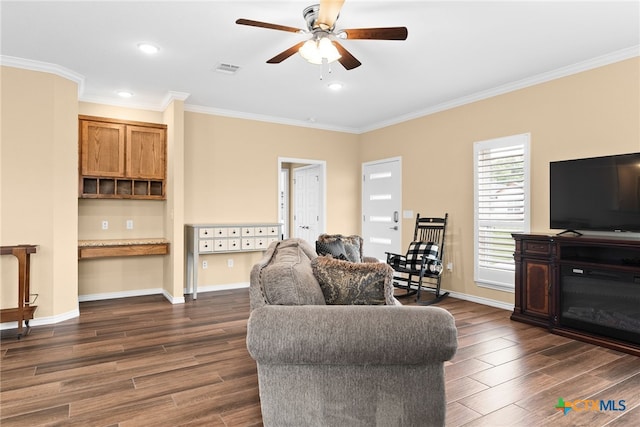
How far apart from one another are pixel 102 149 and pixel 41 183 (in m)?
1.06

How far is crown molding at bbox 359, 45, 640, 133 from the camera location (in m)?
3.62

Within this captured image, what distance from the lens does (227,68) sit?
4082 mm

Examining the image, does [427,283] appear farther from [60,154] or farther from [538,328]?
[60,154]

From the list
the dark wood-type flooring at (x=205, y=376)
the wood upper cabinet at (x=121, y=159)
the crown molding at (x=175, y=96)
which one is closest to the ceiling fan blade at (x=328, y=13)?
the dark wood-type flooring at (x=205, y=376)

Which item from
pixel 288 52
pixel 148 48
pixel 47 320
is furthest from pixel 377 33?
pixel 47 320

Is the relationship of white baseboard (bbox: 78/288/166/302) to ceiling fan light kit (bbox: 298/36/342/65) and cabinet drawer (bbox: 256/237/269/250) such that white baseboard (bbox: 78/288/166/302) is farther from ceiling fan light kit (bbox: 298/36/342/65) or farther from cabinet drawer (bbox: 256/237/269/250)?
ceiling fan light kit (bbox: 298/36/342/65)

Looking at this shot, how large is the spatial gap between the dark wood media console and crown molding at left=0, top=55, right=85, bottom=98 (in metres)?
5.11

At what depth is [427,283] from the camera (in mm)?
5672

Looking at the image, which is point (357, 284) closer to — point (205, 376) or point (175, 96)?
point (205, 376)

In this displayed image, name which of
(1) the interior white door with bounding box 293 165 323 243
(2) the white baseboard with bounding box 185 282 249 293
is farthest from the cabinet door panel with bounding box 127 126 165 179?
(1) the interior white door with bounding box 293 165 323 243

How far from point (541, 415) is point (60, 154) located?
4820 mm

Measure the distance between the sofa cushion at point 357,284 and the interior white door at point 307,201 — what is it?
4.87m

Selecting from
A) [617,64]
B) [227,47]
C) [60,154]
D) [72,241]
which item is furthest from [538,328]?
[60,154]

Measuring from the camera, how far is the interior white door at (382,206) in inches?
244
